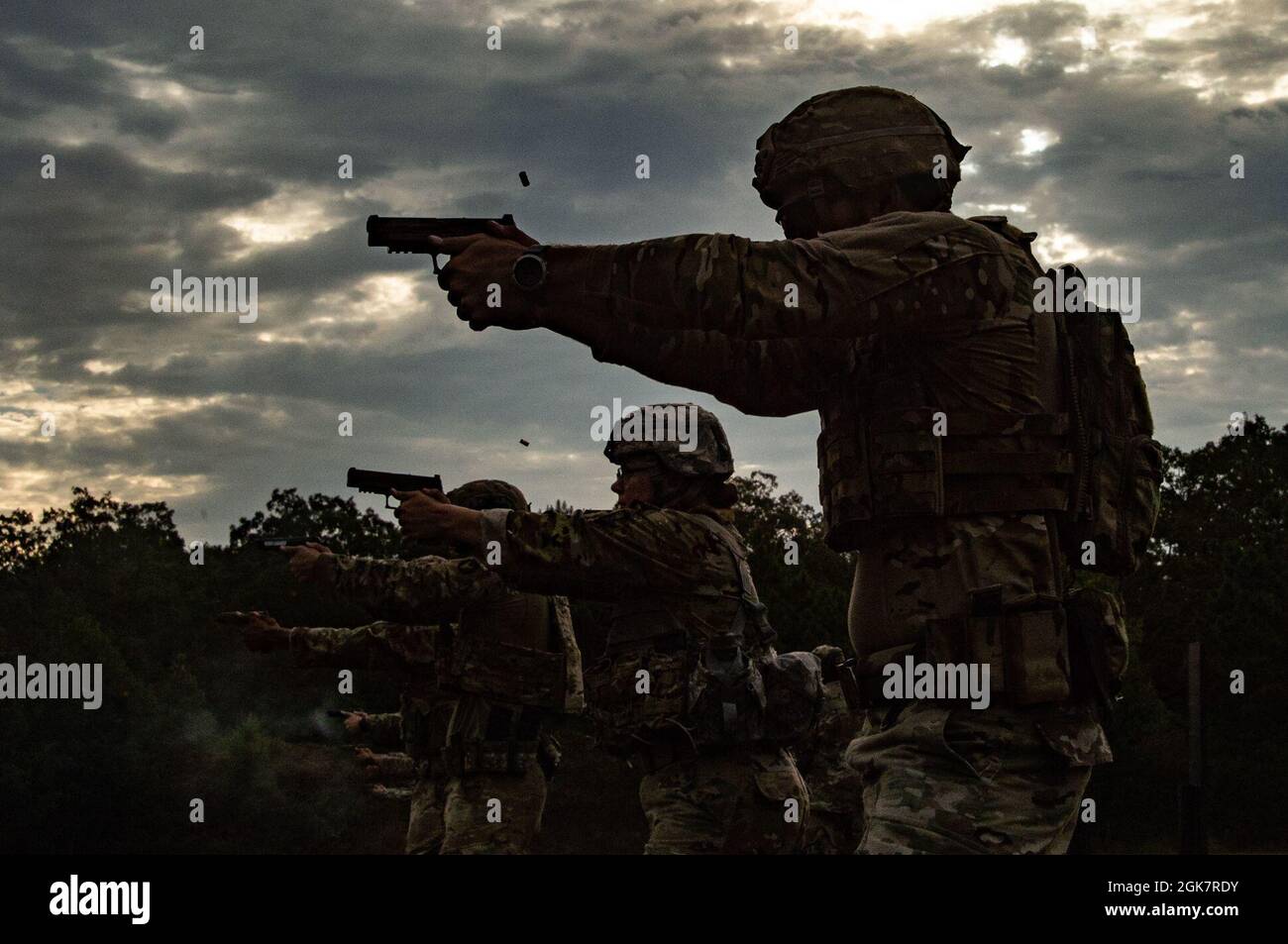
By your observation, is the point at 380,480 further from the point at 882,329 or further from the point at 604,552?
the point at 882,329

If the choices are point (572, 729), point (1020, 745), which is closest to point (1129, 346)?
point (1020, 745)

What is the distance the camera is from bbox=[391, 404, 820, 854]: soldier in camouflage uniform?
23.9ft

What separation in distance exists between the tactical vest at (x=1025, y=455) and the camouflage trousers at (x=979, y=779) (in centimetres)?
55

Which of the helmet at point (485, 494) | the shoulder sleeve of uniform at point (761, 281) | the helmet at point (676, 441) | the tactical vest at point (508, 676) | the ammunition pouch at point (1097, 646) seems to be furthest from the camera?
the helmet at point (485, 494)

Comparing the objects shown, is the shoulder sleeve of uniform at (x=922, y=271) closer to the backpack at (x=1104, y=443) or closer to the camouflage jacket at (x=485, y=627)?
the backpack at (x=1104, y=443)

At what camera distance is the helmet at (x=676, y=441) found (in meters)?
7.89

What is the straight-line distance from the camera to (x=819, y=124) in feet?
15.7

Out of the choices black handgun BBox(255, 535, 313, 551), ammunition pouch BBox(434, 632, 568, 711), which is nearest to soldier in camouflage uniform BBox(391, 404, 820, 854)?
ammunition pouch BBox(434, 632, 568, 711)

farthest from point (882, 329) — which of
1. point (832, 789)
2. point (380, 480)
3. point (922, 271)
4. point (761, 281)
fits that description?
point (380, 480)

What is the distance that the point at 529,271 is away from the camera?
422 centimetres

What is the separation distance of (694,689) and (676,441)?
1315mm

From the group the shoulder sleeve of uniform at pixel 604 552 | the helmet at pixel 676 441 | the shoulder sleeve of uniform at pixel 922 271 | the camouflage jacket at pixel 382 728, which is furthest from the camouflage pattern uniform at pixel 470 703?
the shoulder sleeve of uniform at pixel 922 271

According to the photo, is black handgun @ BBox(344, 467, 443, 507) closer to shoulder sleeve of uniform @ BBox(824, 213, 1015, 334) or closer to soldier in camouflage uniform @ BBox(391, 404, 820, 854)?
soldier in camouflage uniform @ BBox(391, 404, 820, 854)
